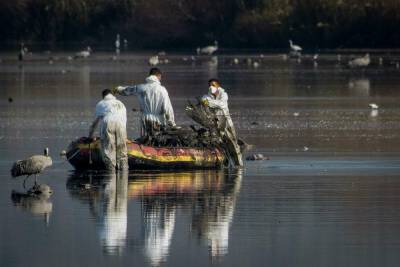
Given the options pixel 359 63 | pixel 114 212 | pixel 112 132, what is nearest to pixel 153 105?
pixel 112 132

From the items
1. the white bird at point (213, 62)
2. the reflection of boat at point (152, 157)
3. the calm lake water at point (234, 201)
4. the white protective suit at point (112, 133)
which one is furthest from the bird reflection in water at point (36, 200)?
the white bird at point (213, 62)

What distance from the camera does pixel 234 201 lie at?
690 inches

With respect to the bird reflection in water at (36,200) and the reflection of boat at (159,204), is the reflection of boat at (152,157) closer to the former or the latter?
the reflection of boat at (159,204)

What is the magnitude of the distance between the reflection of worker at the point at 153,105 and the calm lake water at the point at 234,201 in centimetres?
101

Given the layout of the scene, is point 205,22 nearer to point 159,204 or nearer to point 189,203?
point 189,203

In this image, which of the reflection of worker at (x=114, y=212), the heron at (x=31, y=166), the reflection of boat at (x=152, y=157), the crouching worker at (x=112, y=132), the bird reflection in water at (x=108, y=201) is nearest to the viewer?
the reflection of worker at (x=114, y=212)

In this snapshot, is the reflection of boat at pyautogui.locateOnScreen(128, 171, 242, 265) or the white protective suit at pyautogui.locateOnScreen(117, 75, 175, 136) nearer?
the reflection of boat at pyautogui.locateOnScreen(128, 171, 242, 265)

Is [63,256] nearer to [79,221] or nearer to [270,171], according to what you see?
[79,221]

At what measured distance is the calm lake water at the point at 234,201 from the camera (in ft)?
45.2

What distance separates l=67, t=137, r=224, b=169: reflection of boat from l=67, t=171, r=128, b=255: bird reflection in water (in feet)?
0.88

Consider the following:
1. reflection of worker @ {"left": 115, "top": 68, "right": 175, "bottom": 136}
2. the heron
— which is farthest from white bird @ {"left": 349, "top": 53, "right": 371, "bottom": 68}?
the heron

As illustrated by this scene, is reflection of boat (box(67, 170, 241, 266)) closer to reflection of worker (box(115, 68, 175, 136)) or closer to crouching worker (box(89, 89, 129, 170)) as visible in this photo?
crouching worker (box(89, 89, 129, 170))

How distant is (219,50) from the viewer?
88438 millimetres

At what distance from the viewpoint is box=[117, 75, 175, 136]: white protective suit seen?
2155 cm
